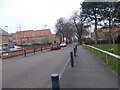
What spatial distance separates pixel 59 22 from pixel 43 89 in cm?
5846

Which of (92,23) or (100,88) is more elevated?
(92,23)

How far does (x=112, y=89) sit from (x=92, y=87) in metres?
0.62

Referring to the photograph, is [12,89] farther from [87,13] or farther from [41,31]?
[41,31]

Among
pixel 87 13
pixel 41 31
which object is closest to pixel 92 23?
pixel 87 13

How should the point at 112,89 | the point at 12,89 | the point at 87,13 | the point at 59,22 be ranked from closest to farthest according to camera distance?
1. the point at 112,89
2. the point at 12,89
3. the point at 87,13
4. the point at 59,22

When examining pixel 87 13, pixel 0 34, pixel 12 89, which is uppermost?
pixel 87 13

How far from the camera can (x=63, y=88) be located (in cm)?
428

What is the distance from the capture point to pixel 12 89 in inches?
181

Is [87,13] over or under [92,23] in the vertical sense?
over

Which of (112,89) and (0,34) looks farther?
(0,34)

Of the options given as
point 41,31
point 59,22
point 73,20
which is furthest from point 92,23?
point 41,31

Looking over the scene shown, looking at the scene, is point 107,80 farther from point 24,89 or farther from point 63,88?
point 24,89

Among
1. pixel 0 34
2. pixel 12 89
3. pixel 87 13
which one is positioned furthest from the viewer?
pixel 0 34

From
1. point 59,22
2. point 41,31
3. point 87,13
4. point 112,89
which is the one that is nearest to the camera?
point 112,89
